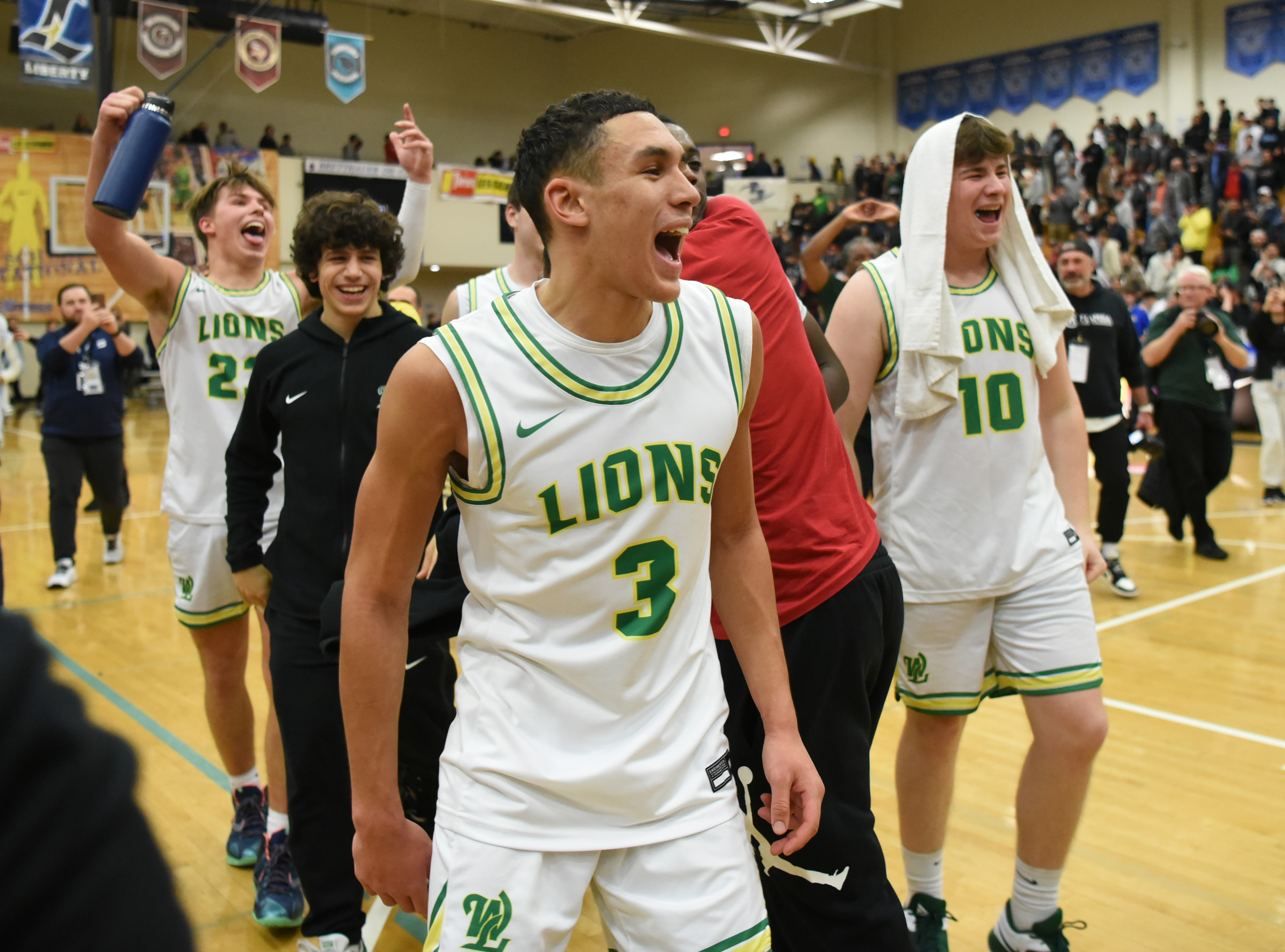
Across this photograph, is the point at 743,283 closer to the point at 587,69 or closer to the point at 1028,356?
the point at 1028,356

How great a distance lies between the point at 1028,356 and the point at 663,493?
151 cm

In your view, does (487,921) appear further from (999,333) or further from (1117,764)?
(1117,764)

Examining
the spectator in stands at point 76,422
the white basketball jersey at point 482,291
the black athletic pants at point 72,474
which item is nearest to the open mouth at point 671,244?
the white basketball jersey at point 482,291

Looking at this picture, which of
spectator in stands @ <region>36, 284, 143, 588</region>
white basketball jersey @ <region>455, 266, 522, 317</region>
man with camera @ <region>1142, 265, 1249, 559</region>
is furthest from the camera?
man with camera @ <region>1142, 265, 1249, 559</region>

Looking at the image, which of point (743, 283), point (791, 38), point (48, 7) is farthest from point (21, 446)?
point (791, 38)

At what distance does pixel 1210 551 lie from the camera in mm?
7770

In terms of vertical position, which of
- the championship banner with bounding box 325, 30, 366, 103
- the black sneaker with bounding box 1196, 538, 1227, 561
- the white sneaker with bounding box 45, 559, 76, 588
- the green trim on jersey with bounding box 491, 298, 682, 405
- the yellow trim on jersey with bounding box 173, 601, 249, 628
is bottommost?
the black sneaker with bounding box 1196, 538, 1227, 561

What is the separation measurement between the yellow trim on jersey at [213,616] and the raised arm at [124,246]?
857mm

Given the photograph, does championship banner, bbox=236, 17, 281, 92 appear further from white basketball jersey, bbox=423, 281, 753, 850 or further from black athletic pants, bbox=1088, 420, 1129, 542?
white basketball jersey, bbox=423, 281, 753, 850

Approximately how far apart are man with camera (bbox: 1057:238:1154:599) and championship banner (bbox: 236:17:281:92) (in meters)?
9.44

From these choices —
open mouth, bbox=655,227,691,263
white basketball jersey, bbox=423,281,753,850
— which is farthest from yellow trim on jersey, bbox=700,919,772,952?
open mouth, bbox=655,227,691,263

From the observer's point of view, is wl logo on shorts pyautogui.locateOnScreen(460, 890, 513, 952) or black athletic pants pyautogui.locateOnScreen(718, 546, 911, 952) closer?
wl logo on shorts pyautogui.locateOnScreen(460, 890, 513, 952)

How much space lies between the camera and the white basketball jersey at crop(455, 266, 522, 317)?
3498mm

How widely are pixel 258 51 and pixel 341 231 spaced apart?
11423 millimetres
